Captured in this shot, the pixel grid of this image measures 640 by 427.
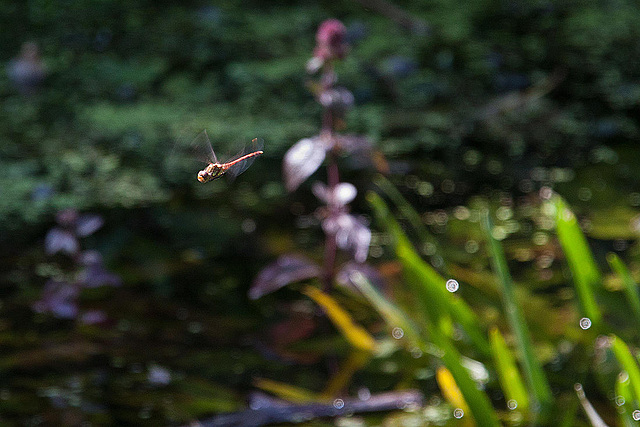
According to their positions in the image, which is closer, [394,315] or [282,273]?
[394,315]

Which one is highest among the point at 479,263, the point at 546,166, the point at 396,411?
the point at 396,411

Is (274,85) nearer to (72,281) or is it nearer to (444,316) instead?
(72,281)

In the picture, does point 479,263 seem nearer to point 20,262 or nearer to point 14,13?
point 20,262

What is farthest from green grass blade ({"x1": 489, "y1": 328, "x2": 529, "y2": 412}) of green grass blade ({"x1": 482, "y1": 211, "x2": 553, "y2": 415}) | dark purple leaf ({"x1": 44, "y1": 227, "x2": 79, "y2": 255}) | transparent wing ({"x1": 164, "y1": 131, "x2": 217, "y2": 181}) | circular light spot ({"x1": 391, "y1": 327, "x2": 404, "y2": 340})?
transparent wing ({"x1": 164, "y1": 131, "x2": 217, "y2": 181})

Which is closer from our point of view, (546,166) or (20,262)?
(20,262)

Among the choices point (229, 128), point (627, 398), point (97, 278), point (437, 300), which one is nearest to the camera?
point (627, 398)

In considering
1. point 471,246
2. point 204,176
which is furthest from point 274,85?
point 204,176

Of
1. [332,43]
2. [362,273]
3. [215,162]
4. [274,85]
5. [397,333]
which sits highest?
[215,162]

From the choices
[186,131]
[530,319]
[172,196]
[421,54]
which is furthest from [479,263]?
[421,54]
